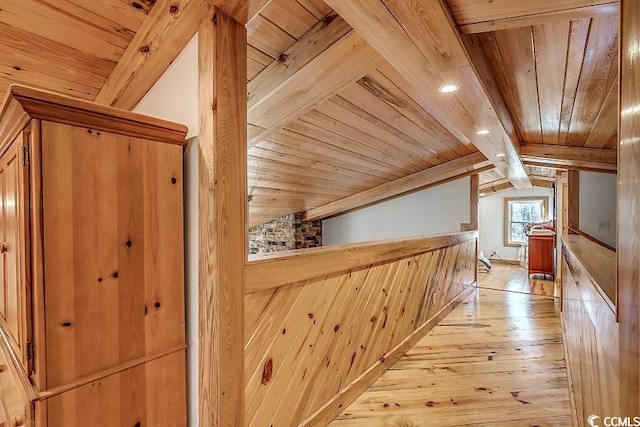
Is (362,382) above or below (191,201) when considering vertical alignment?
below

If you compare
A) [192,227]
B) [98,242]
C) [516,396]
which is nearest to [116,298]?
[98,242]

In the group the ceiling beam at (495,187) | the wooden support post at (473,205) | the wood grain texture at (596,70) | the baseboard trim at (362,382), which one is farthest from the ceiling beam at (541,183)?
the baseboard trim at (362,382)

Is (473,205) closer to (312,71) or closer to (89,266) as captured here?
(312,71)

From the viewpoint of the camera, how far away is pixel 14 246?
0.99 meters

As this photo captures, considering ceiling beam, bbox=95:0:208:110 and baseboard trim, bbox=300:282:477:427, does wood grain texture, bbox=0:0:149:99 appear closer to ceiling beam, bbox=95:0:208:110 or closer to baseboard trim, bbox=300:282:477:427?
ceiling beam, bbox=95:0:208:110

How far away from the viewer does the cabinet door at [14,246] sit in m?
0.91

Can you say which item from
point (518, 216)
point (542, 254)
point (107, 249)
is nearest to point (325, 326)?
point (107, 249)

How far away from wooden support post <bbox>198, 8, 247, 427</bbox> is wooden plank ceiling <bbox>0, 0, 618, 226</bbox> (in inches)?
6.1

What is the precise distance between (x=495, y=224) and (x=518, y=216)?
1.92ft

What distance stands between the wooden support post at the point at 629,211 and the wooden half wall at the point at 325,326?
3.65 feet

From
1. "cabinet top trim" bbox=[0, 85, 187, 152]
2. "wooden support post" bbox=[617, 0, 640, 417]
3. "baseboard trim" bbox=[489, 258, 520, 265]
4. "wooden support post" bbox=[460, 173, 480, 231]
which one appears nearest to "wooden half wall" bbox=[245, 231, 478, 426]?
"cabinet top trim" bbox=[0, 85, 187, 152]

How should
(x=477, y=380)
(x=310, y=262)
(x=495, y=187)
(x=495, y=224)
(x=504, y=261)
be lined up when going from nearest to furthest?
(x=310, y=262)
(x=477, y=380)
(x=495, y=187)
(x=504, y=261)
(x=495, y=224)

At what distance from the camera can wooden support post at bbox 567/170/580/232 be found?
4.77 m

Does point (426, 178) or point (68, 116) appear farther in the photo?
point (426, 178)
